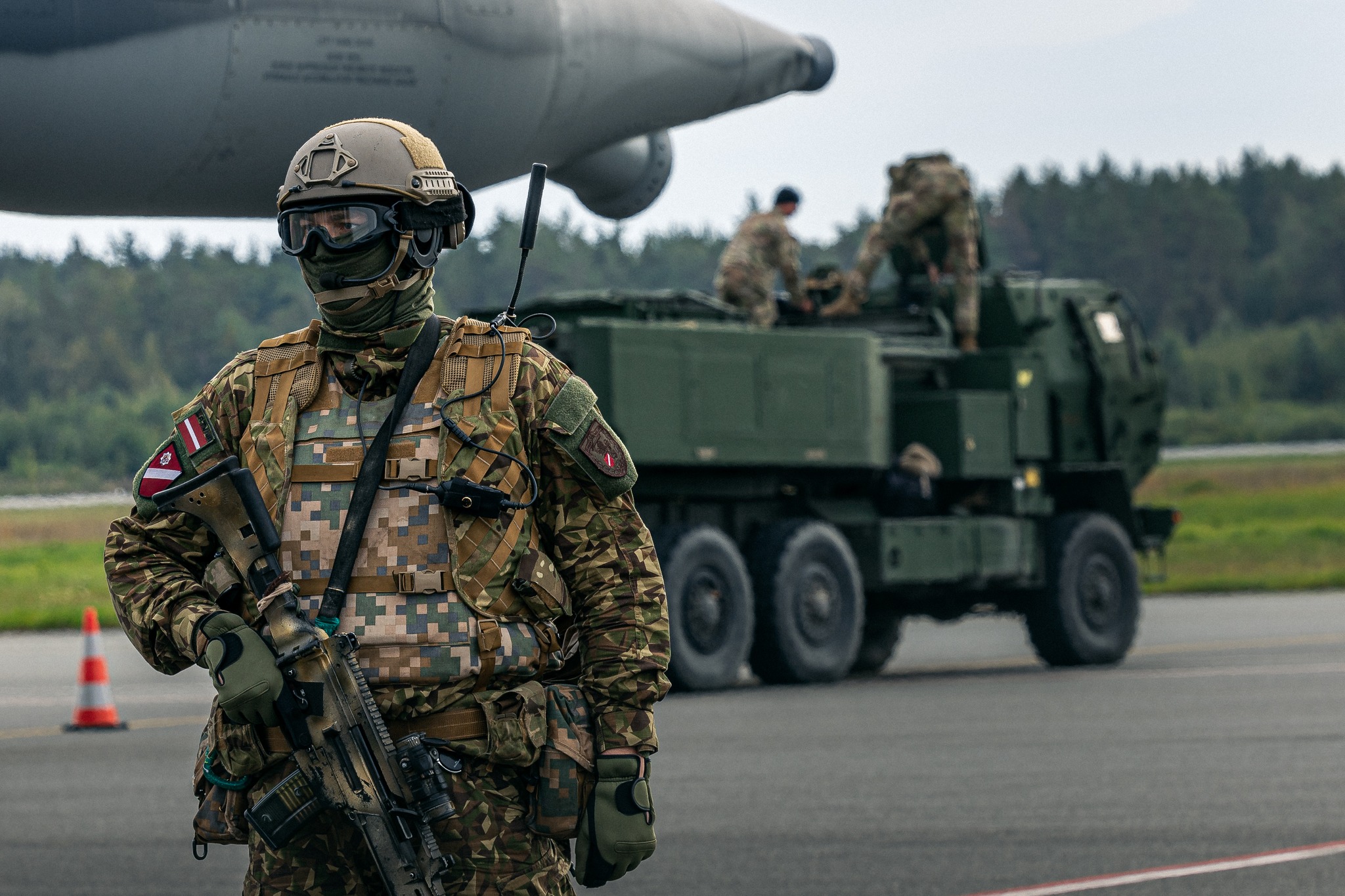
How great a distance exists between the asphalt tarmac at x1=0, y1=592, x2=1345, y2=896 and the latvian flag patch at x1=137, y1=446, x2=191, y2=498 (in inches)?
150

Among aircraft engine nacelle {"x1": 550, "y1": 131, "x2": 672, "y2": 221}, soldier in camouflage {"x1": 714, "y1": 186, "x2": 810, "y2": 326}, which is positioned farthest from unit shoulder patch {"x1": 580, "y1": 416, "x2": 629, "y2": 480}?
soldier in camouflage {"x1": 714, "y1": 186, "x2": 810, "y2": 326}

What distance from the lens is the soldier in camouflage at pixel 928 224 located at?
653 inches

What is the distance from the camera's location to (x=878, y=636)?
16812 millimetres

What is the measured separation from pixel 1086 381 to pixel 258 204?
10205 millimetres

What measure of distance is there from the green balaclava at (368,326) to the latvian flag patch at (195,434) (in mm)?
224

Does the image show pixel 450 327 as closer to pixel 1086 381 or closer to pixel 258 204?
pixel 258 204

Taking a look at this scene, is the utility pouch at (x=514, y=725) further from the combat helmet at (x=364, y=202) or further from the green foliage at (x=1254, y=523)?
the green foliage at (x=1254, y=523)

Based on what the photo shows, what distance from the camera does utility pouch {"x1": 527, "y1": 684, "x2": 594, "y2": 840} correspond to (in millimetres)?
3578

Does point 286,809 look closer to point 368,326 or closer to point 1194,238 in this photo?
point 368,326

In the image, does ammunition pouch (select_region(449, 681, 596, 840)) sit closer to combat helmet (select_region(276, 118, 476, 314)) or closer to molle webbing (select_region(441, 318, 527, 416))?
molle webbing (select_region(441, 318, 527, 416))

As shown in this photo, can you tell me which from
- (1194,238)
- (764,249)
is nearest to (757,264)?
(764,249)

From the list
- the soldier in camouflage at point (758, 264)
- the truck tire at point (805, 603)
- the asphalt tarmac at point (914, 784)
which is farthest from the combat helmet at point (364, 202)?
the soldier in camouflage at point (758, 264)

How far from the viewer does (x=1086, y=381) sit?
56.6 ft

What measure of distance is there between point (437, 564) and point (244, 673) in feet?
→ 1.14
